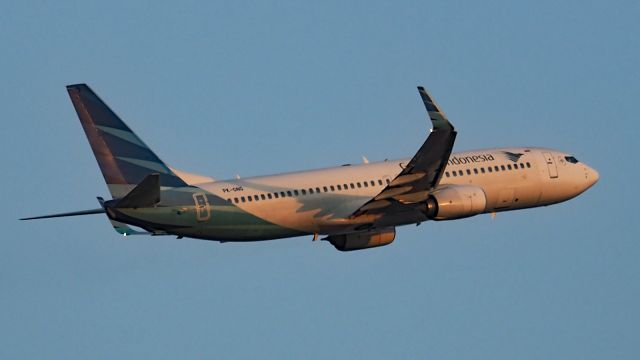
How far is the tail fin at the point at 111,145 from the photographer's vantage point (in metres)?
68.8

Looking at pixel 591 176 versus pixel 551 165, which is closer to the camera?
pixel 551 165

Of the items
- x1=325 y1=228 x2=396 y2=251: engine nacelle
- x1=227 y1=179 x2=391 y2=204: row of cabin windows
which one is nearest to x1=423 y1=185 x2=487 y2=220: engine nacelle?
x1=227 y1=179 x2=391 y2=204: row of cabin windows

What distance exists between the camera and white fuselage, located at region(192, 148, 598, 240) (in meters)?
71.1

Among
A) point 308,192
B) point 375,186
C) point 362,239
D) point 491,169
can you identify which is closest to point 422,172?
point 375,186

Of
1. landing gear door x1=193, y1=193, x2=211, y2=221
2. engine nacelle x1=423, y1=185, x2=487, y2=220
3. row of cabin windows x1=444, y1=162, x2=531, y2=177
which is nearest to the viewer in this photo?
landing gear door x1=193, y1=193, x2=211, y2=221

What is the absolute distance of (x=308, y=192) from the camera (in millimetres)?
72062

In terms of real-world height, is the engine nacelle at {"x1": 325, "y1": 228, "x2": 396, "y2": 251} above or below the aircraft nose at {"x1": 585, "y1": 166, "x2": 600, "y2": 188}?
below

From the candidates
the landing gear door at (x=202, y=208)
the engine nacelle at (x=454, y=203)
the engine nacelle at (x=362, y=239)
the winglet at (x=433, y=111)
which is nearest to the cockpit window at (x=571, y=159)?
the engine nacelle at (x=454, y=203)

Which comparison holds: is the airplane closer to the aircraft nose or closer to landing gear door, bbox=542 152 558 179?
landing gear door, bbox=542 152 558 179

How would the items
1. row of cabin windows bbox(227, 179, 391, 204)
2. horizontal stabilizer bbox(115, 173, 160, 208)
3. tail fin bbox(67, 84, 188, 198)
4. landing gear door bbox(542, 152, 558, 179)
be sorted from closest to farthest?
horizontal stabilizer bbox(115, 173, 160, 208) < tail fin bbox(67, 84, 188, 198) < row of cabin windows bbox(227, 179, 391, 204) < landing gear door bbox(542, 152, 558, 179)

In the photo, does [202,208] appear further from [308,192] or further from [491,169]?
[491,169]

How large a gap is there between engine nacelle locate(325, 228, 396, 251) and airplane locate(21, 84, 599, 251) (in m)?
0.05

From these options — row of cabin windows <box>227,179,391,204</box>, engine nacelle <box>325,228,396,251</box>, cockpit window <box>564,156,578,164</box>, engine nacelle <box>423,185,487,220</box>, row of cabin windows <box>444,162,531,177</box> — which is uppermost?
cockpit window <box>564,156,578,164</box>

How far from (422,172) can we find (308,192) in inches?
221
